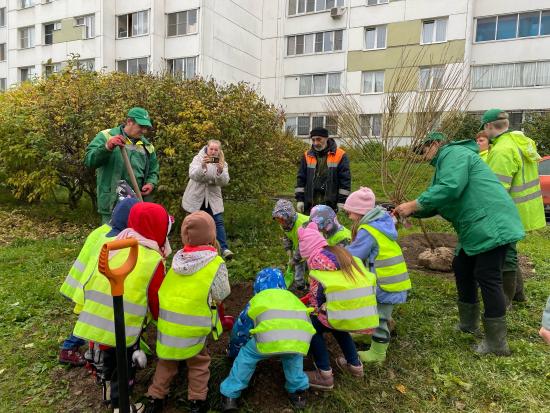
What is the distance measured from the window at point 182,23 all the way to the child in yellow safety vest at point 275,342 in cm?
2435

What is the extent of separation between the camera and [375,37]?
23.1 metres

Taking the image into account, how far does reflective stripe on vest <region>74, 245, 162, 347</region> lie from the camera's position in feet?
8.26

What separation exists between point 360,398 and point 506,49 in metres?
22.5

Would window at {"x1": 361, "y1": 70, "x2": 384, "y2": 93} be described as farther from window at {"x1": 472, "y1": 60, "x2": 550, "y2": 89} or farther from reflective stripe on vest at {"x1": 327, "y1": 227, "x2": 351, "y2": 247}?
reflective stripe on vest at {"x1": 327, "y1": 227, "x2": 351, "y2": 247}

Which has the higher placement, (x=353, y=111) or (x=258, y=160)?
(x=353, y=111)

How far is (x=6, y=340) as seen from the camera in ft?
12.1

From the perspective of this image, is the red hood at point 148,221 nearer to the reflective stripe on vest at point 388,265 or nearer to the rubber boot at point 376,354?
the reflective stripe on vest at point 388,265

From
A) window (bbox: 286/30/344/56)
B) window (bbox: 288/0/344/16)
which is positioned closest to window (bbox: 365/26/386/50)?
window (bbox: 286/30/344/56)

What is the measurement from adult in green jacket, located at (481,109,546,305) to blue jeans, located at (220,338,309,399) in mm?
2437

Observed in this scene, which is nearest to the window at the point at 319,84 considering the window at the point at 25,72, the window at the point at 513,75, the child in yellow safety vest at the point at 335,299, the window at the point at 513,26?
the window at the point at 513,75

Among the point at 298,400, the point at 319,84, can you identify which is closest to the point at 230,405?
the point at 298,400

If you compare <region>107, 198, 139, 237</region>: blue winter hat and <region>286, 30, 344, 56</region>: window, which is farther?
<region>286, 30, 344, 56</region>: window

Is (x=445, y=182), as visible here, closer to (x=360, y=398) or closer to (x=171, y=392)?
(x=360, y=398)

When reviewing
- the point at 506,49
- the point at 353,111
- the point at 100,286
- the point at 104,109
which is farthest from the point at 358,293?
the point at 506,49
